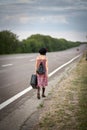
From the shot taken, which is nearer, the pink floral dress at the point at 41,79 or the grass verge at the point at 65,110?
the grass verge at the point at 65,110

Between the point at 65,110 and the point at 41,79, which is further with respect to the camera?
the point at 41,79

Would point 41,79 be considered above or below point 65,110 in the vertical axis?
above

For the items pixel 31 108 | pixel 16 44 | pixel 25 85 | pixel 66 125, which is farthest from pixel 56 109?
pixel 16 44

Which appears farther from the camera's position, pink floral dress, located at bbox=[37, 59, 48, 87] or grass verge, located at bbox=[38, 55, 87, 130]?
pink floral dress, located at bbox=[37, 59, 48, 87]

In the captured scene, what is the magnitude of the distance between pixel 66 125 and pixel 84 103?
79.8 inches

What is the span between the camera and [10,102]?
877 cm

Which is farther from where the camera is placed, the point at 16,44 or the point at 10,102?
the point at 16,44

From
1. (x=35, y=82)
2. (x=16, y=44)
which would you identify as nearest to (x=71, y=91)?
(x=35, y=82)

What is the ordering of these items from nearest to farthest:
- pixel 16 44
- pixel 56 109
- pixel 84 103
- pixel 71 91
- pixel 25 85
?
pixel 56 109 → pixel 84 103 → pixel 71 91 → pixel 25 85 → pixel 16 44

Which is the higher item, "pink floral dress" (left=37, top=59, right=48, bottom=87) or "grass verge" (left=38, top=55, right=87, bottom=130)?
"pink floral dress" (left=37, top=59, right=48, bottom=87)

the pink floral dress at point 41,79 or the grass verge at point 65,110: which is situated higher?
the pink floral dress at point 41,79

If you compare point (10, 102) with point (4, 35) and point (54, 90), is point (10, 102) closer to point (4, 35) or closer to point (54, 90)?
point (54, 90)

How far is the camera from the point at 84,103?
331 inches

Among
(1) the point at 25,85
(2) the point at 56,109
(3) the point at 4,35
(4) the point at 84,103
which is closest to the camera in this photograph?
(2) the point at 56,109
